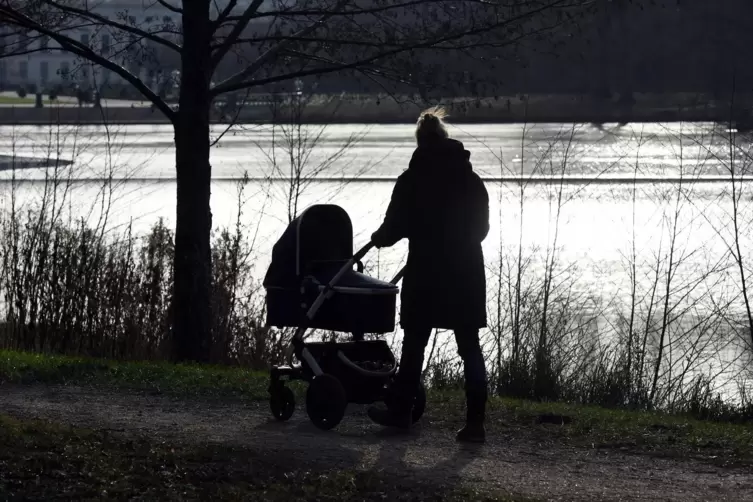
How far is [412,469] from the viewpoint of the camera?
20.9 ft

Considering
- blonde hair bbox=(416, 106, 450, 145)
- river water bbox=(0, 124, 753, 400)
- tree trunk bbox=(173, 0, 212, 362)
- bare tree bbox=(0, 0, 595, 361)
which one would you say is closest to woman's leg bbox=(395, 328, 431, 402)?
blonde hair bbox=(416, 106, 450, 145)

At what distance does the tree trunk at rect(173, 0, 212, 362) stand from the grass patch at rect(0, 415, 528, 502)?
3.91 m

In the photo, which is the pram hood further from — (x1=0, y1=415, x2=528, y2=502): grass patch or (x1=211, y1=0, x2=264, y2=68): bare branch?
(x1=211, y1=0, x2=264, y2=68): bare branch

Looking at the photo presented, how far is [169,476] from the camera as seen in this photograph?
599 centimetres

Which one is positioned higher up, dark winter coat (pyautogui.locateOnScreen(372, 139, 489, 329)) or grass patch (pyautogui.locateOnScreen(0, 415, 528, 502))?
dark winter coat (pyautogui.locateOnScreen(372, 139, 489, 329))

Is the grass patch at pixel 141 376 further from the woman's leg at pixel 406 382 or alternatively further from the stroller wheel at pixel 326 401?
the woman's leg at pixel 406 382

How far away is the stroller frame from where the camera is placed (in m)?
7.26

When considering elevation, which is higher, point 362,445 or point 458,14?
point 458,14

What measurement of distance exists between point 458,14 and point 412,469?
486 centimetres

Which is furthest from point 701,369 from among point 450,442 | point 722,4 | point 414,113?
point 414,113

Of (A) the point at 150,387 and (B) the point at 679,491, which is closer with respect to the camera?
(B) the point at 679,491

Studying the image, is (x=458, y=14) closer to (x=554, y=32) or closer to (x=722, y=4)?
(x=554, y=32)

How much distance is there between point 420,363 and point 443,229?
0.84 metres

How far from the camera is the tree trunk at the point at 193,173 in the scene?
33.7ft
